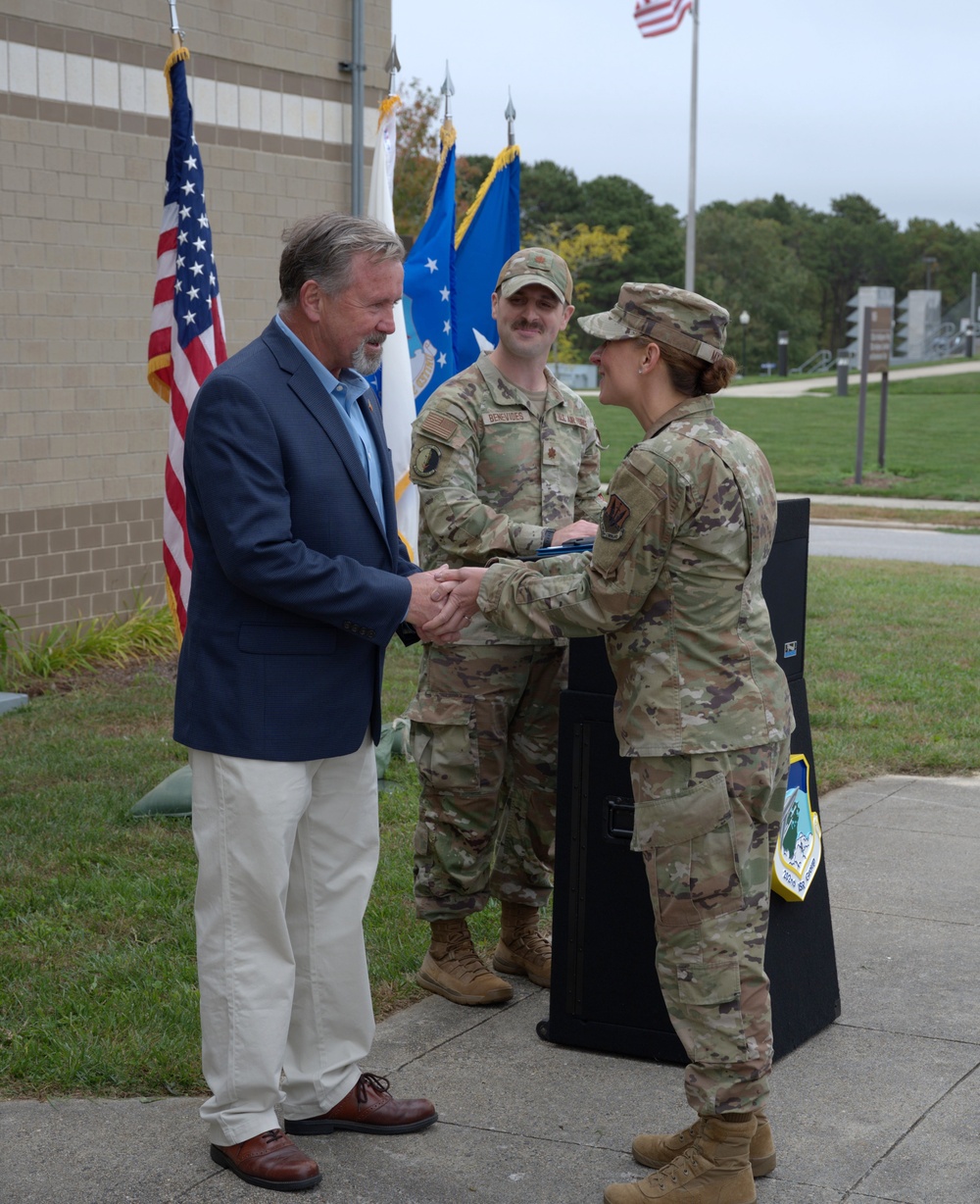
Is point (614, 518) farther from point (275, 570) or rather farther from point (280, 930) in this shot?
point (280, 930)

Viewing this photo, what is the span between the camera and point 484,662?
4328 mm

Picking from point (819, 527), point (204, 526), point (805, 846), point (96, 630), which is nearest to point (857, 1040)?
point (805, 846)

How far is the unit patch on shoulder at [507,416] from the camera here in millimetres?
4418

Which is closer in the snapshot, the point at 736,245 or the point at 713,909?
the point at 713,909

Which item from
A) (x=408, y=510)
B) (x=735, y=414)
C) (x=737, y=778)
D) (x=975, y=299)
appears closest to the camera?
(x=737, y=778)

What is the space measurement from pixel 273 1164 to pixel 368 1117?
35 centimetres

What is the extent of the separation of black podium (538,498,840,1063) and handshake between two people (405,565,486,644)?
561mm

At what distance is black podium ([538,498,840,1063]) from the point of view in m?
4.01

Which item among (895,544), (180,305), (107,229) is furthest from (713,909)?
(895,544)

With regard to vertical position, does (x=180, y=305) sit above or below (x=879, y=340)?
below

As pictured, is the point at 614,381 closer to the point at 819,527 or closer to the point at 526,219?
the point at 819,527

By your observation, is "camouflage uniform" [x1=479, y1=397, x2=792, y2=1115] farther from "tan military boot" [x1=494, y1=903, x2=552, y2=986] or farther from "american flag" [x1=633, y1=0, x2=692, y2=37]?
"american flag" [x1=633, y1=0, x2=692, y2=37]

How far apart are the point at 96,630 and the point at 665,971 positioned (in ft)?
23.9

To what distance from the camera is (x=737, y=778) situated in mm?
3244
